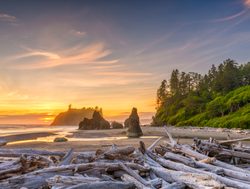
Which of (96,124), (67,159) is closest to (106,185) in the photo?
(67,159)

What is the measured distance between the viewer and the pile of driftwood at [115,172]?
272 inches

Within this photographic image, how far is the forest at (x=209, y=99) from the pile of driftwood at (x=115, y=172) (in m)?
67.5

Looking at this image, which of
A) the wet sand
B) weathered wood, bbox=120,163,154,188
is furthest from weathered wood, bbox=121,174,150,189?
the wet sand

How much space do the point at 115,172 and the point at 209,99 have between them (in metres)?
109

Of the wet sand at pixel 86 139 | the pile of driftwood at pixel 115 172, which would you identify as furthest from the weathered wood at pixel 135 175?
the wet sand at pixel 86 139

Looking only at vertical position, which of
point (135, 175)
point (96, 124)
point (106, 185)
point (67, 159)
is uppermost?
point (96, 124)

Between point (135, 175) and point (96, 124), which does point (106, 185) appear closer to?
point (135, 175)

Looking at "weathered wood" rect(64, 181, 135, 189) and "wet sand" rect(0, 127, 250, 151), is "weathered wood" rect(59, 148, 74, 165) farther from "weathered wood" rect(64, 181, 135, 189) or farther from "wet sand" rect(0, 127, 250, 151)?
"wet sand" rect(0, 127, 250, 151)

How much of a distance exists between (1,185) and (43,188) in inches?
33.6

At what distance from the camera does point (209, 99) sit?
113 m

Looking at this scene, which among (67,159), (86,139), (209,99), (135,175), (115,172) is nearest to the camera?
(135,175)

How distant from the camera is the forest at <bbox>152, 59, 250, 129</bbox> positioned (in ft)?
293

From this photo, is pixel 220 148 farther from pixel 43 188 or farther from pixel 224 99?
pixel 224 99

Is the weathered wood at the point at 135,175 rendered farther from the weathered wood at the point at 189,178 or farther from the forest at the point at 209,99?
the forest at the point at 209,99
